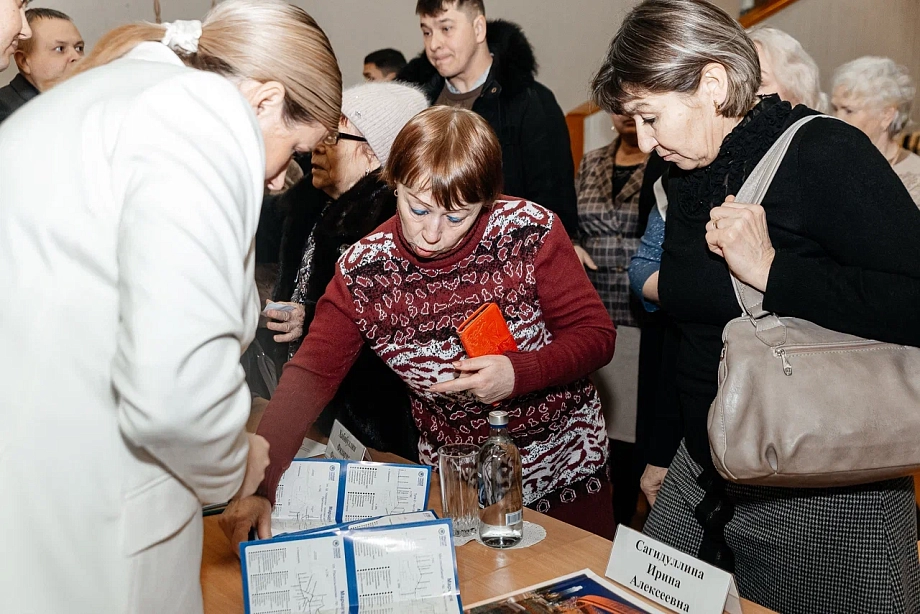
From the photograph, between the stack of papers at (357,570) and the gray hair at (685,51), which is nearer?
the stack of papers at (357,570)

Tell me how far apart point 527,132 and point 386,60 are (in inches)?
62.1

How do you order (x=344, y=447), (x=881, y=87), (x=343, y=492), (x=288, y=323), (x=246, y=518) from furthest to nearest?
(x=881, y=87) < (x=288, y=323) < (x=344, y=447) < (x=343, y=492) < (x=246, y=518)

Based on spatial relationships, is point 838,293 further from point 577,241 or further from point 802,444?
point 577,241

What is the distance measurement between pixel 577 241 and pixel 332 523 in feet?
5.88

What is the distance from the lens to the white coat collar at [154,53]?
0.92m

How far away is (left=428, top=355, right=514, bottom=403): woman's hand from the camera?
5.16ft

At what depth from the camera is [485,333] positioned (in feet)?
5.34

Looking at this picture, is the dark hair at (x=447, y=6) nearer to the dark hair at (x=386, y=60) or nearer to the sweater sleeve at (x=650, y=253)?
the dark hair at (x=386, y=60)

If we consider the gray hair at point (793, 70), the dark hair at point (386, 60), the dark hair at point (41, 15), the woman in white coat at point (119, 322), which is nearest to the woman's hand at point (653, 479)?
the gray hair at point (793, 70)

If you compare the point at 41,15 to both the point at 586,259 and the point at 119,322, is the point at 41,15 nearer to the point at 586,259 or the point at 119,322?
the point at 586,259

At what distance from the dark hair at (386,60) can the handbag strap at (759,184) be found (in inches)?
118

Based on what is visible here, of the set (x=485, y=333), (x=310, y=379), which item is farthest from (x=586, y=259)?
(x=310, y=379)

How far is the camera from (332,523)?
154cm

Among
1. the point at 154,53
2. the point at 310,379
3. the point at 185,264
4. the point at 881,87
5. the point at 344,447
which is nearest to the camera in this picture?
the point at 185,264
